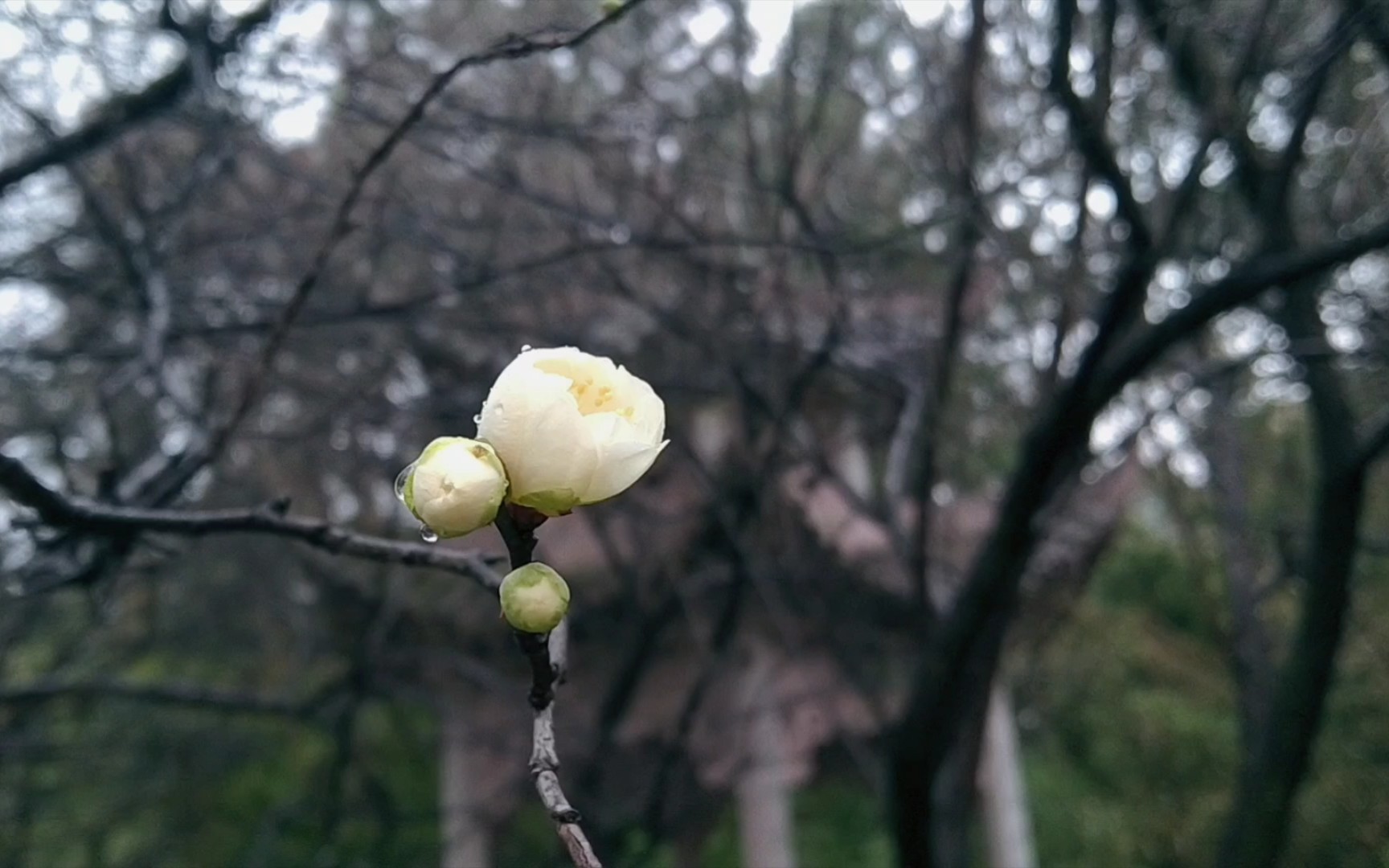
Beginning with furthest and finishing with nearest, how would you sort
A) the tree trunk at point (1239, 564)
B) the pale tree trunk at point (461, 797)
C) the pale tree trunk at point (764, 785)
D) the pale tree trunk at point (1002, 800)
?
the pale tree trunk at point (1002, 800) → the pale tree trunk at point (461, 797) → the pale tree trunk at point (764, 785) → the tree trunk at point (1239, 564)

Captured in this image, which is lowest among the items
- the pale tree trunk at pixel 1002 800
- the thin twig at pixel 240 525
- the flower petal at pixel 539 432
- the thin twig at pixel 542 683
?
the thin twig at pixel 542 683

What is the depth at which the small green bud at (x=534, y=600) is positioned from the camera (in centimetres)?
95

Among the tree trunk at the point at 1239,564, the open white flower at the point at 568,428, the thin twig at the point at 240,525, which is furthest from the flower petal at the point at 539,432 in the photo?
the tree trunk at the point at 1239,564

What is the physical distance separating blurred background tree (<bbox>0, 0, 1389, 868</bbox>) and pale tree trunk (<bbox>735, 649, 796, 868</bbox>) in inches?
1.5

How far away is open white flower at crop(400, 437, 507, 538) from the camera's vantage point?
924 millimetres

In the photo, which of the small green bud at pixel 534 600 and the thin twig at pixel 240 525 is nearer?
the small green bud at pixel 534 600

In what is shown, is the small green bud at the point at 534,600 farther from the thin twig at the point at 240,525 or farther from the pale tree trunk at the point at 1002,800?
the pale tree trunk at the point at 1002,800

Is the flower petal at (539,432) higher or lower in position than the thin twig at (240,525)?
lower

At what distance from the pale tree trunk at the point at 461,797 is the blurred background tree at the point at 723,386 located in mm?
50

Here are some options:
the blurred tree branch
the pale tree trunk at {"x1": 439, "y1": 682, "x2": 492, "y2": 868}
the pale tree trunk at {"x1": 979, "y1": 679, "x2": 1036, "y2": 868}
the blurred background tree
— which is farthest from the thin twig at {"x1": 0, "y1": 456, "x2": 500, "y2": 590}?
the pale tree trunk at {"x1": 979, "y1": 679, "x2": 1036, "y2": 868}

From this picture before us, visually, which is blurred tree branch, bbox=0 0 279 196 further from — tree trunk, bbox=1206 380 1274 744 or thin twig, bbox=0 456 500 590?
tree trunk, bbox=1206 380 1274 744

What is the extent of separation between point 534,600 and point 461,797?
712cm

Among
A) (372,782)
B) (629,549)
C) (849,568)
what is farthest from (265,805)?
(849,568)

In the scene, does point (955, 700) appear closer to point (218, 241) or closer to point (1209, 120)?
point (1209, 120)
